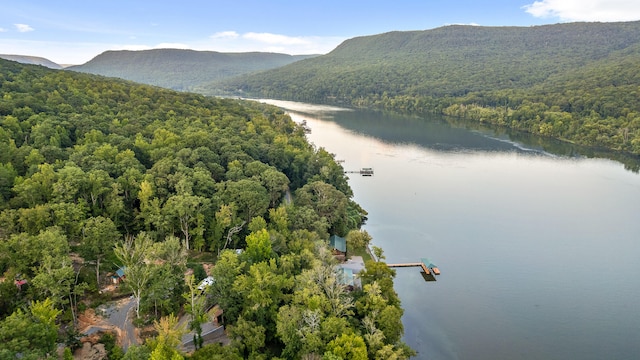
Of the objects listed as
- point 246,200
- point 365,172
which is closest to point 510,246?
point 246,200

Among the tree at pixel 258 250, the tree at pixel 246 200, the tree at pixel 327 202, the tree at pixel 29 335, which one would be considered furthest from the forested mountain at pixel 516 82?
the tree at pixel 29 335

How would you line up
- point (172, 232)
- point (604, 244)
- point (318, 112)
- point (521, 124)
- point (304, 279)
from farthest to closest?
point (318, 112) < point (521, 124) < point (604, 244) < point (172, 232) < point (304, 279)

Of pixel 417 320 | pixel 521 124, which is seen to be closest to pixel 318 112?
pixel 521 124

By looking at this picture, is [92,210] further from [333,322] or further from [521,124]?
[521,124]

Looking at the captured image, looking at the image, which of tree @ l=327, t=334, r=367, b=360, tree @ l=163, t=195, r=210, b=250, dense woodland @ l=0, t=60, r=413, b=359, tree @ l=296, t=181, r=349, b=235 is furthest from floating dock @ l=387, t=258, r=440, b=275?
tree @ l=163, t=195, r=210, b=250

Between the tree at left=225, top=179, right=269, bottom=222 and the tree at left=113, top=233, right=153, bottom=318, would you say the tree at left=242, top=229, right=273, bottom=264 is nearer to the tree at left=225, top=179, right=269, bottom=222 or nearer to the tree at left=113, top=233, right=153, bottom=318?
the tree at left=113, top=233, right=153, bottom=318

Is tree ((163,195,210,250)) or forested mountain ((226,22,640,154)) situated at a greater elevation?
forested mountain ((226,22,640,154))

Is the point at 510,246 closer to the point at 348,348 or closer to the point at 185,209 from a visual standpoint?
the point at 348,348
